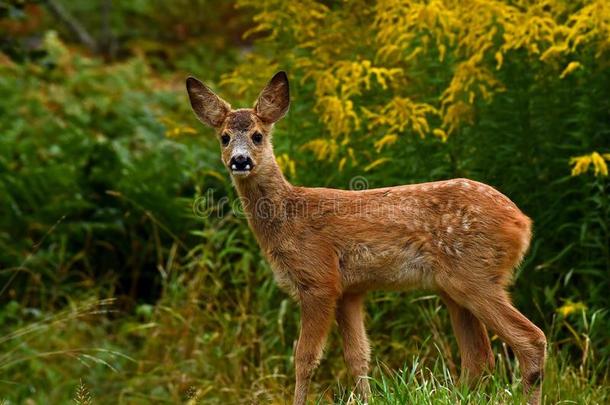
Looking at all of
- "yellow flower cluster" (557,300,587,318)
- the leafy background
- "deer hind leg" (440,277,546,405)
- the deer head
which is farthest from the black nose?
"yellow flower cluster" (557,300,587,318)

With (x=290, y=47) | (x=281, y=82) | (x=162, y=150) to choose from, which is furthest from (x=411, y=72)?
(x=162, y=150)

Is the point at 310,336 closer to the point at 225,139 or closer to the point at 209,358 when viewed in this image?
the point at 225,139

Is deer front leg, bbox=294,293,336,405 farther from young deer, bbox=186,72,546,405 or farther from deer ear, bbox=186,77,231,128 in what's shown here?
deer ear, bbox=186,77,231,128

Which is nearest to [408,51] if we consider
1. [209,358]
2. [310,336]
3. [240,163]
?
[240,163]

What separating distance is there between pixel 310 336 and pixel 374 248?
61 centimetres

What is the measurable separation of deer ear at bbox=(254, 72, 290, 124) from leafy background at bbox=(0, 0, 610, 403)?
124 cm

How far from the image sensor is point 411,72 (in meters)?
8.03

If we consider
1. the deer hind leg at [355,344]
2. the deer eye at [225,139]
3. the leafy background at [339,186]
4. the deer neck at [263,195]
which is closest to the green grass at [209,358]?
the leafy background at [339,186]

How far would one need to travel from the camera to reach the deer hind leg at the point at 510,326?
5672 mm

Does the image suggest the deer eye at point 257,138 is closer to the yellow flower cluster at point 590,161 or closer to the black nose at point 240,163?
the black nose at point 240,163

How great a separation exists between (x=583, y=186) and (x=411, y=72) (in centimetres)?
162

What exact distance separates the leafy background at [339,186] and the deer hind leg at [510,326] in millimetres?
330

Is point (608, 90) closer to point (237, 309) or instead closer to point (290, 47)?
point (290, 47)

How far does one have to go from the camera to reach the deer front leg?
5.89 metres
